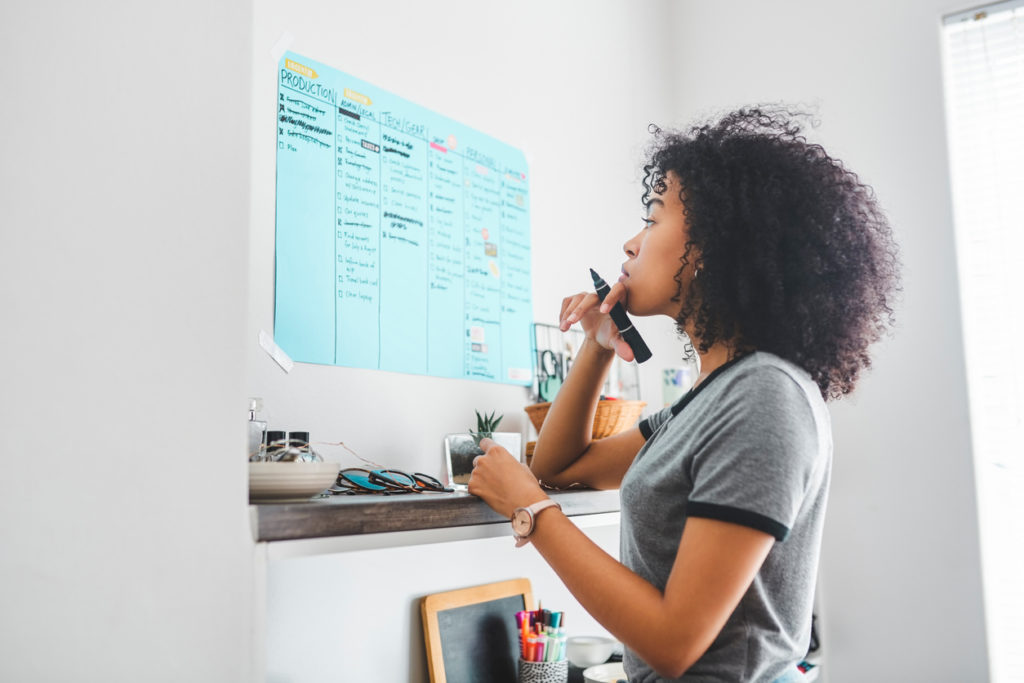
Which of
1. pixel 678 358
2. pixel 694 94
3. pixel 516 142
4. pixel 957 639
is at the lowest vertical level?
pixel 957 639

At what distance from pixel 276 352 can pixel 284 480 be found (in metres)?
0.39

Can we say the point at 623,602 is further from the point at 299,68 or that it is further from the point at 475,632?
the point at 299,68

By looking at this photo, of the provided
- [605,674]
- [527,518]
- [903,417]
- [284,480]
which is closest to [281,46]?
[284,480]

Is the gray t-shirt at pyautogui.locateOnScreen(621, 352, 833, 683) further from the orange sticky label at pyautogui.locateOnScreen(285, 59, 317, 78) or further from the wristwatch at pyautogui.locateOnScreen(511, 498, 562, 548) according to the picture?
the orange sticky label at pyautogui.locateOnScreen(285, 59, 317, 78)

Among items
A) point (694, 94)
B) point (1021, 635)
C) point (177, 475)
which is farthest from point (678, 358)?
point (177, 475)

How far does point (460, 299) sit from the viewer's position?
1591mm

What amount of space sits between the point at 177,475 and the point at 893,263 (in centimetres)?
94

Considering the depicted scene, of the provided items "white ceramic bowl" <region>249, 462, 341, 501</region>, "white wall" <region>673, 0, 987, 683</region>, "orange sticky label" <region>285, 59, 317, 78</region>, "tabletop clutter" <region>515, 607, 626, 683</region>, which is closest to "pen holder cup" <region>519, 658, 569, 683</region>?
"tabletop clutter" <region>515, 607, 626, 683</region>

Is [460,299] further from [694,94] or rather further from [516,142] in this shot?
[694,94]

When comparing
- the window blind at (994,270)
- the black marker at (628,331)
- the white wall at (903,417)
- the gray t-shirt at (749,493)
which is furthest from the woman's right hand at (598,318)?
the window blind at (994,270)

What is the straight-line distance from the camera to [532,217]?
1.82 meters

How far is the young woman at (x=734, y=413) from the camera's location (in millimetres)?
806

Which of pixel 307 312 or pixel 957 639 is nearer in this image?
pixel 307 312

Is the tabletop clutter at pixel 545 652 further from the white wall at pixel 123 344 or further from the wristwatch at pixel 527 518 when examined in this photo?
the white wall at pixel 123 344
